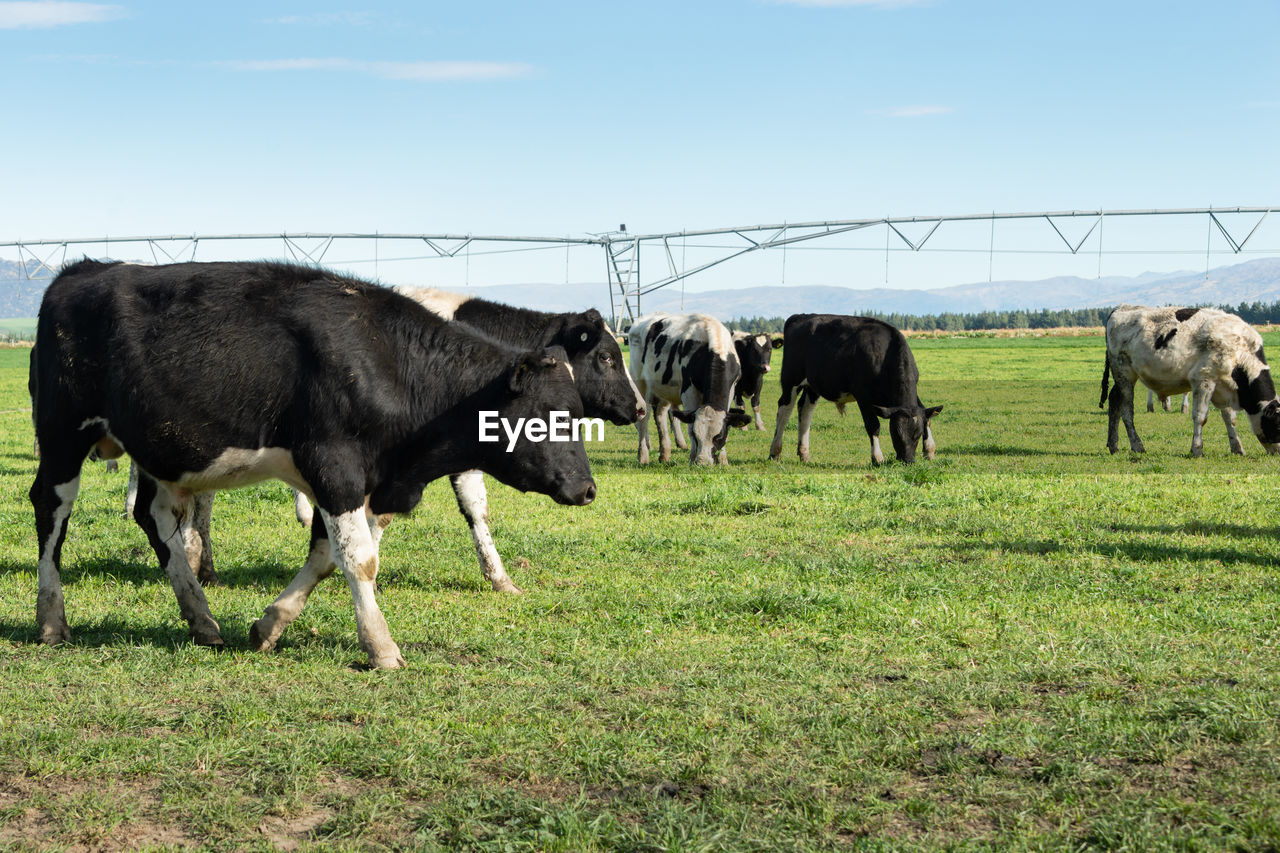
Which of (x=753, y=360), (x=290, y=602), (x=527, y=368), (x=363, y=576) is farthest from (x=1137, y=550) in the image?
(x=753, y=360)

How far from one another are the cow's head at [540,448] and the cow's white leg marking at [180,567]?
6.38 feet

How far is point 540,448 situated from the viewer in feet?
22.5

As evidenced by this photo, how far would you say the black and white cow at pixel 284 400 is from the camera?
6539 millimetres

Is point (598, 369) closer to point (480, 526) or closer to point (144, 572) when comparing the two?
point (480, 526)

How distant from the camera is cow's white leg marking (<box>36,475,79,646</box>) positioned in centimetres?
700

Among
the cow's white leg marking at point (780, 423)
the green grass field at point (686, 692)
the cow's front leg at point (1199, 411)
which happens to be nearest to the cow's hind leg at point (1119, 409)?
the cow's front leg at point (1199, 411)

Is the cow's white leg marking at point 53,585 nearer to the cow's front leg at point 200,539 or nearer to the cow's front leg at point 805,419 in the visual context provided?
the cow's front leg at point 200,539

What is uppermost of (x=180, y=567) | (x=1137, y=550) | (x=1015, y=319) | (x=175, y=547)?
(x=1015, y=319)

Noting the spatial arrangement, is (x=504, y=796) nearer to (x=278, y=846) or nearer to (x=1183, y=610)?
(x=278, y=846)

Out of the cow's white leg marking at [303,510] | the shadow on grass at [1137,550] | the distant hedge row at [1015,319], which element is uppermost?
the distant hedge row at [1015,319]

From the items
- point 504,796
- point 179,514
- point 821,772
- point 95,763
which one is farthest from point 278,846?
point 179,514

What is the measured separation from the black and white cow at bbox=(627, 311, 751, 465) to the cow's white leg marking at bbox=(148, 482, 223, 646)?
31.9 ft

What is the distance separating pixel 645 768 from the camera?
484 cm

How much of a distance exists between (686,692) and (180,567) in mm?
3414
